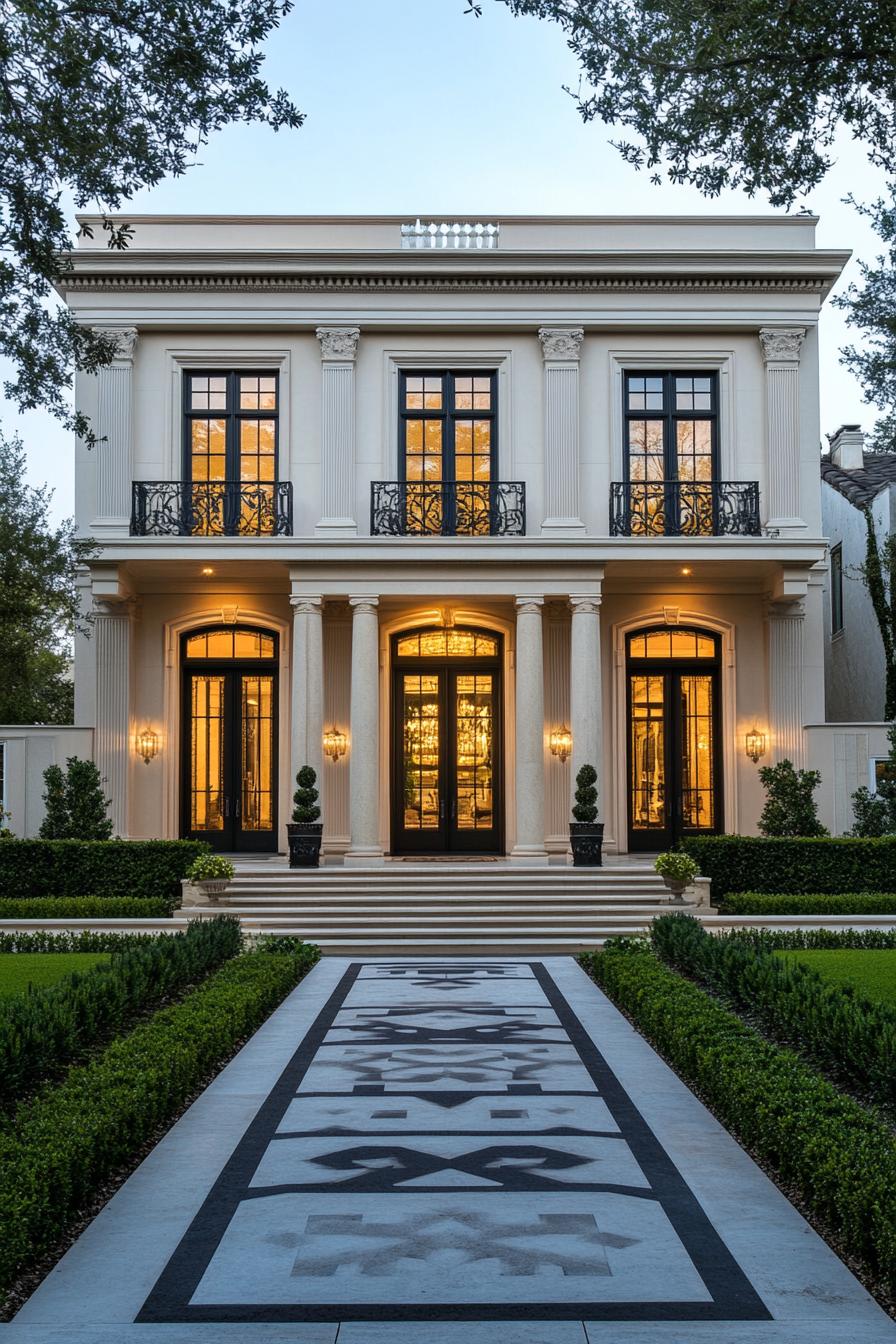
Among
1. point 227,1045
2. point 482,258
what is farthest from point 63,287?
point 227,1045

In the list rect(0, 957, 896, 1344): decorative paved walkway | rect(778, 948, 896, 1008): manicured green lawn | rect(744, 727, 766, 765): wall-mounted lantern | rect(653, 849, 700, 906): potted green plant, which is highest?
rect(744, 727, 766, 765): wall-mounted lantern

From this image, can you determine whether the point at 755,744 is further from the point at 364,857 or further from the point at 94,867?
the point at 94,867

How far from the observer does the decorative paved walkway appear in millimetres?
4773

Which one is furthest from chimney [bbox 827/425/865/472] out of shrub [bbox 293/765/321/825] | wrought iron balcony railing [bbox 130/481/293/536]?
shrub [bbox 293/765/321/825]

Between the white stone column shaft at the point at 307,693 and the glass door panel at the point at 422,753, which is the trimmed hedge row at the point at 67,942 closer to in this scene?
the white stone column shaft at the point at 307,693

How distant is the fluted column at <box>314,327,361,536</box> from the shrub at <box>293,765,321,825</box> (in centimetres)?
392

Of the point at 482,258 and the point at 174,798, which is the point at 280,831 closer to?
the point at 174,798

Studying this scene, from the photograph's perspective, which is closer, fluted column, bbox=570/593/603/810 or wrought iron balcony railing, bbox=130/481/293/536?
fluted column, bbox=570/593/603/810

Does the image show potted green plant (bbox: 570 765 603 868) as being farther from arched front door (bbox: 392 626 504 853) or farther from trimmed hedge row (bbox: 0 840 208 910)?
trimmed hedge row (bbox: 0 840 208 910)

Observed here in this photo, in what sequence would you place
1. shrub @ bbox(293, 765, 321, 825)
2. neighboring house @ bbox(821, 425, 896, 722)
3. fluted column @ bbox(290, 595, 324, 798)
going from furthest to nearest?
neighboring house @ bbox(821, 425, 896, 722)
fluted column @ bbox(290, 595, 324, 798)
shrub @ bbox(293, 765, 321, 825)

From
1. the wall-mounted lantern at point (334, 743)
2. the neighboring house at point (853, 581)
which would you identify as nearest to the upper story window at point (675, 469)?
the neighboring house at point (853, 581)

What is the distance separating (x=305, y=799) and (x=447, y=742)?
3.83 metres

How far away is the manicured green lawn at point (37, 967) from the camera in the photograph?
11.4m

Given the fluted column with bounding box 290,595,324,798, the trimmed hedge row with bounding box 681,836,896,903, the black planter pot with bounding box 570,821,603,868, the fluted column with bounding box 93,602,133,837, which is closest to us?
the trimmed hedge row with bounding box 681,836,896,903
